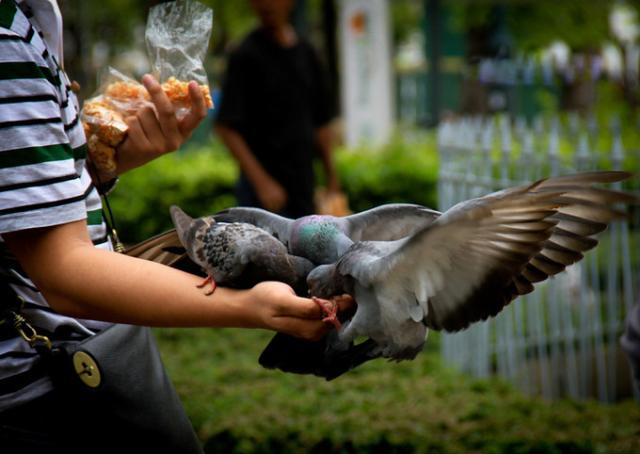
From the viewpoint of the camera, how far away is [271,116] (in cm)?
548

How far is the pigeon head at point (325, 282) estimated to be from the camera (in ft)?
5.16

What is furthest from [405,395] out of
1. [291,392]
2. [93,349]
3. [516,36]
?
[516,36]

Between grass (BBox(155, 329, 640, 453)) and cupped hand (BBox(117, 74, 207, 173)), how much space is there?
2419 millimetres

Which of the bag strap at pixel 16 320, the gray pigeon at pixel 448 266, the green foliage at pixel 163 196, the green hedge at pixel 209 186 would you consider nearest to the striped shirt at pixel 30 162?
the bag strap at pixel 16 320

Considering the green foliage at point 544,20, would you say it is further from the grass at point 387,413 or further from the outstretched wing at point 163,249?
the outstretched wing at point 163,249

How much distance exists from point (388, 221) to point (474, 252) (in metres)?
0.26

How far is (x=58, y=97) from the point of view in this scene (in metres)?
1.57

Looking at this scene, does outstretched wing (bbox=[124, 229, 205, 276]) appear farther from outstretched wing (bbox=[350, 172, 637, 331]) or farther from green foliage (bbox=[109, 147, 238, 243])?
green foliage (bbox=[109, 147, 238, 243])

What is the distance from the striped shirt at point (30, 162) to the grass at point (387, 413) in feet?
8.90

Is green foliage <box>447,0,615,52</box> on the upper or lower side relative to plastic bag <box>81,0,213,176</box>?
upper

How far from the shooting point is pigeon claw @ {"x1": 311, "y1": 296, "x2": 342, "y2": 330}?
1545mm

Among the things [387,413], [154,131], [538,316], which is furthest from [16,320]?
[538,316]

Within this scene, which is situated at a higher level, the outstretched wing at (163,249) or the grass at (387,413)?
the outstretched wing at (163,249)

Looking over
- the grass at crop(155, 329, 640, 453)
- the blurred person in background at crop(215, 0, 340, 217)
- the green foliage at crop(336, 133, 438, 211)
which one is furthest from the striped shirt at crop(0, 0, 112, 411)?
the green foliage at crop(336, 133, 438, 211)
